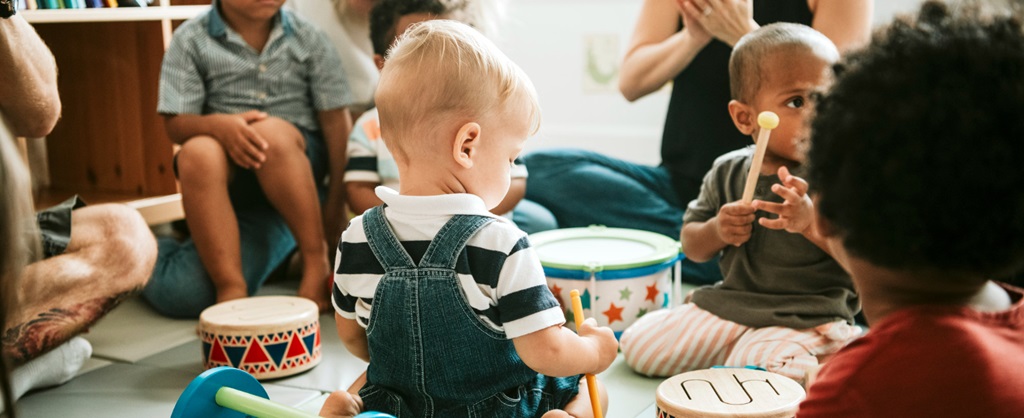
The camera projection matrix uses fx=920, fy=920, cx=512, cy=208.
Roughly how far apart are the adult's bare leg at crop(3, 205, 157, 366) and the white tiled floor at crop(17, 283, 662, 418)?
79mm

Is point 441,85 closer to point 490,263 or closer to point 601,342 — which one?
point 490,263

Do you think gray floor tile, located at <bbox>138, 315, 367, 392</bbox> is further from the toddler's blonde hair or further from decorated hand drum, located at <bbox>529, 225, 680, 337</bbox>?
the toddler's blonde hair

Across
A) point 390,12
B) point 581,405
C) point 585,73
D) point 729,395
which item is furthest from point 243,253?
point 585,73

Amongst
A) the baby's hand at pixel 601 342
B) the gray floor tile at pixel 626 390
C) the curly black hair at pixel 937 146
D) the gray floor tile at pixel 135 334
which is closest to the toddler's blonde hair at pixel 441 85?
the baby's hand at pixel 601 342

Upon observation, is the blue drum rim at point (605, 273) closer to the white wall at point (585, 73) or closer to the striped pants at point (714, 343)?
the striped pants at point (714, 343)

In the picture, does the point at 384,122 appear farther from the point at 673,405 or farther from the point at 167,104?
the point at 167,104

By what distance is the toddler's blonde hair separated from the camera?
0.88 m

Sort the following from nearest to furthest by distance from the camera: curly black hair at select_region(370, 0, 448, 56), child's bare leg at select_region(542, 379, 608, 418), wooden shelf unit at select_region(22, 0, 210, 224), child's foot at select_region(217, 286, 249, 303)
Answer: child's bare leg at select_region(542, 379, 608, 418) < child's foot at select_region(217, 286, 249, 303) < curly black hair at select_region(370, 0, 448, 56) < wooden shelf unit at select_region(22, 0, 210, 224)

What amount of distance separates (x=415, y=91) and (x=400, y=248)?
152 millimetres

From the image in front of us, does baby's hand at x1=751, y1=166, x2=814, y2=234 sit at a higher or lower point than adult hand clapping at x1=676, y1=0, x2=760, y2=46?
lower

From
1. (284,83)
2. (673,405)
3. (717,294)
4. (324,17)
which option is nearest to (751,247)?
(717,294)

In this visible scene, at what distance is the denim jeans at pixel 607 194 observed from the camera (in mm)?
1818

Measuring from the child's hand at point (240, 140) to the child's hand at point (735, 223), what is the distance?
86cm

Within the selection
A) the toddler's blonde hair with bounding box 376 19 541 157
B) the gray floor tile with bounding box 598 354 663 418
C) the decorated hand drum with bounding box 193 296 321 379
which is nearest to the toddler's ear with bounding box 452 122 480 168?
the toddler's blonde hair with bounding box 376 19 541 157
